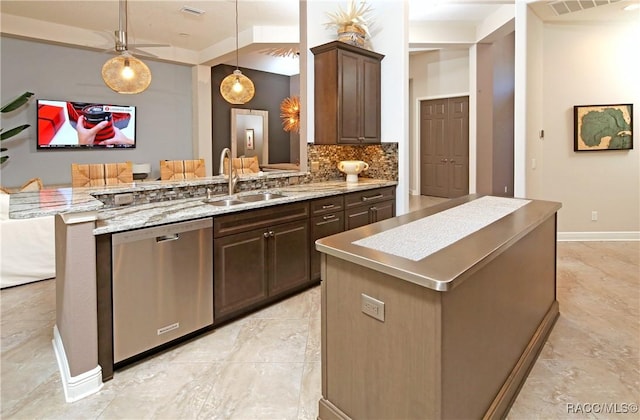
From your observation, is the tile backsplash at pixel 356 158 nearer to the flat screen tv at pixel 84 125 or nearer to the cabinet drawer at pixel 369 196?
the cabinet drawer at pixel 369 196

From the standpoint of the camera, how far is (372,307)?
1.62 m

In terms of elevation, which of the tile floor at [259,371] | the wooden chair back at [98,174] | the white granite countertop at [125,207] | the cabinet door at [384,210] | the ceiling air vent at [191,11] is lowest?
the tile floor at [259,371]

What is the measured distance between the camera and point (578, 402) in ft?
6.86

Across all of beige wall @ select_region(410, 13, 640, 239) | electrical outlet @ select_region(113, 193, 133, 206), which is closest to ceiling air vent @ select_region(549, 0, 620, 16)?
beige wall @ select_region(410, 13, 640, 239)

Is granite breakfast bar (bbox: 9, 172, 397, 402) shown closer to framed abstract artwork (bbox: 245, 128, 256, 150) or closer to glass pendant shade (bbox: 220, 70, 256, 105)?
glass pendant shade (bbox: 220, 70, 256, 105)

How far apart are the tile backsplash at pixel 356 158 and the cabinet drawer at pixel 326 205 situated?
79cm

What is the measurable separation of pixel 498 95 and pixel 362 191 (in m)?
5.10

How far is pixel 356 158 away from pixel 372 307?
3.58 m

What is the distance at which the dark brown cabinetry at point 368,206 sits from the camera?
402 cm

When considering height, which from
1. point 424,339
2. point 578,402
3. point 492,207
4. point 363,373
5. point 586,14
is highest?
point 586,14

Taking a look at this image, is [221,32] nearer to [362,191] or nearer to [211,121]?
[211,121]

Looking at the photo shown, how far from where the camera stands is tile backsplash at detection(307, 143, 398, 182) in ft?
15.1

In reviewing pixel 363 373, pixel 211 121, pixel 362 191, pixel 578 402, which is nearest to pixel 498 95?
pixel 362 191

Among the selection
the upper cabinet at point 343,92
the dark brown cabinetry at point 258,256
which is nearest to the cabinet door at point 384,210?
the upper cabinet at point 343,92
